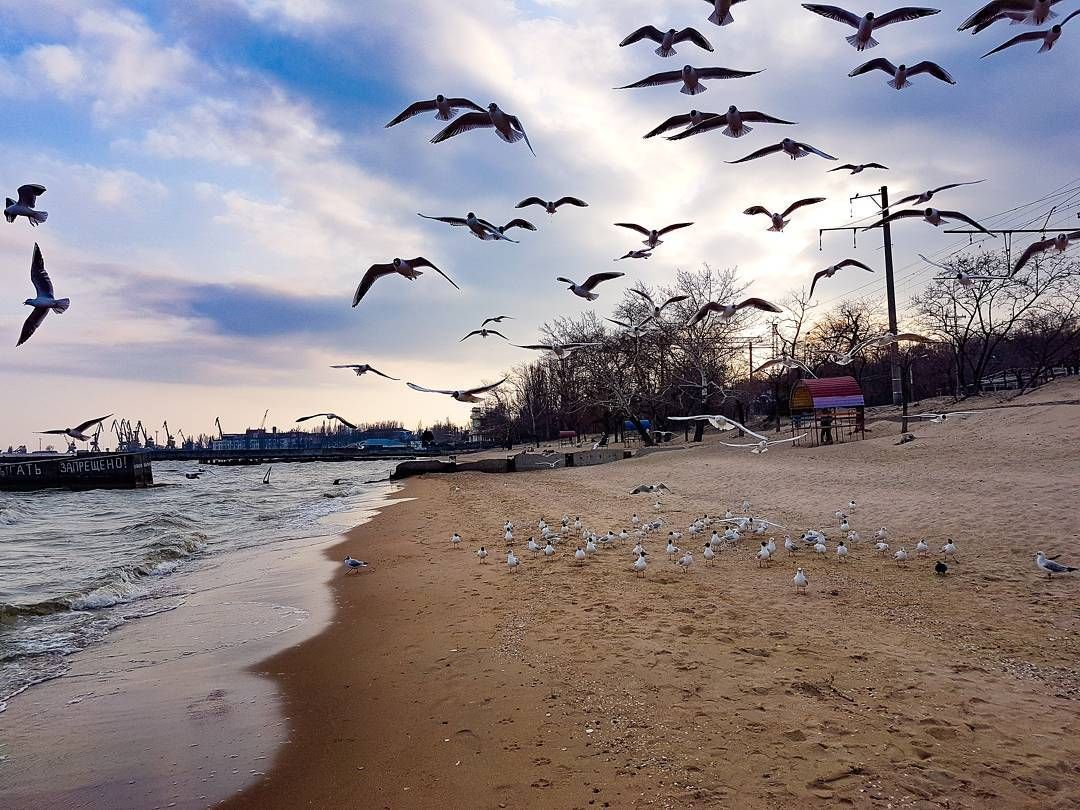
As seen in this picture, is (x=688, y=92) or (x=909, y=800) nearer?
(x=909, y=800)

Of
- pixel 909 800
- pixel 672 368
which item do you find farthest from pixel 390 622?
pixel 672 368

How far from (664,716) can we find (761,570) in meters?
5.72

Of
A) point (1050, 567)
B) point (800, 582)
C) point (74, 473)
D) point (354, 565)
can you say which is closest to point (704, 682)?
point (800, 582)

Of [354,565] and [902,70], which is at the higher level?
[902,70]

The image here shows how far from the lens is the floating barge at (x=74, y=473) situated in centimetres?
4978

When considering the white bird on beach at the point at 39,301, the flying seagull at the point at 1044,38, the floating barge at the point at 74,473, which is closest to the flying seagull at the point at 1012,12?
the flying seagull at the point at 1044,38

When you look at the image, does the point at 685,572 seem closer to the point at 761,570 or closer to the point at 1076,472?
the point at 761,570

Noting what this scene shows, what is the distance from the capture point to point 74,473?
4994 cm

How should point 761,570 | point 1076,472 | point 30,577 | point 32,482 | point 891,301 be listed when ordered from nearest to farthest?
point 761,570 → point 30,577 → point 1076,472 → point 891,301 → point 32,482

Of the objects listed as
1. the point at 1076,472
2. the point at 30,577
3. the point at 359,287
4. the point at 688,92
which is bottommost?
the point at 30,577

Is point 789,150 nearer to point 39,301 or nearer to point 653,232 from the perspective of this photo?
point 653,232

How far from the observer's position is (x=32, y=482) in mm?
50125

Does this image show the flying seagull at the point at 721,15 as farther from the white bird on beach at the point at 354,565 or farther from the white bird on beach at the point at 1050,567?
the white bird on beach at the point at 354,565

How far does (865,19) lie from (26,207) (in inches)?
407
